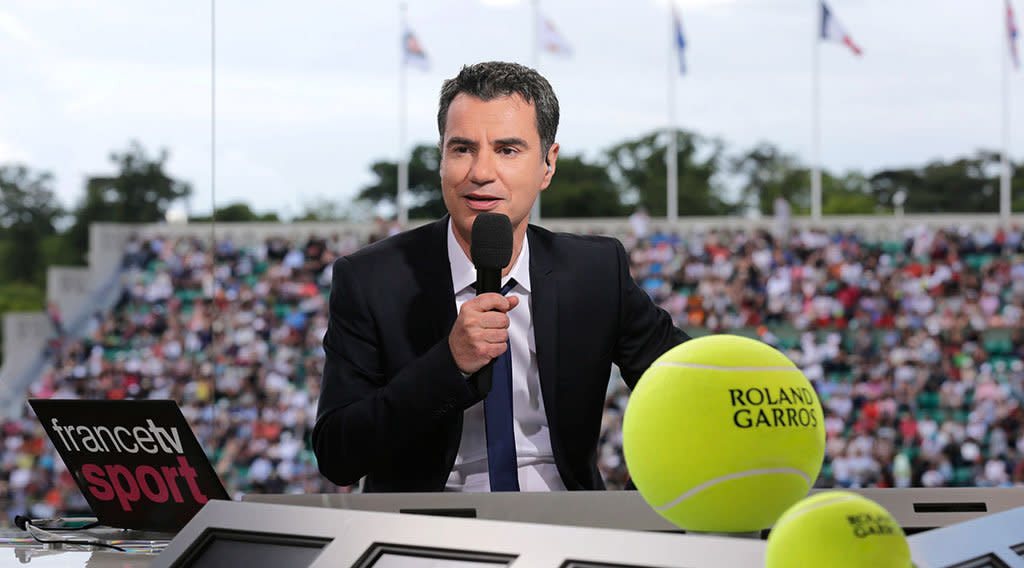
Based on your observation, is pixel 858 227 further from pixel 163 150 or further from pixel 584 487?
pixel 584 487

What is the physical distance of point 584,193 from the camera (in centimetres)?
1914

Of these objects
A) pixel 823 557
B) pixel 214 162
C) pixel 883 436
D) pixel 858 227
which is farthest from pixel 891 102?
pixel 823 557

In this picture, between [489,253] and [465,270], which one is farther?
[465,270]

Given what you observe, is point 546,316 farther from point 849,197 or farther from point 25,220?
point 849,197

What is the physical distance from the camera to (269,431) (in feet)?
39.5

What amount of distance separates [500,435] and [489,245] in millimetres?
323

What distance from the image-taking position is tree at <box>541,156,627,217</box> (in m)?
18.8

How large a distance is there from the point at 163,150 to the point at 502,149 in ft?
51.4

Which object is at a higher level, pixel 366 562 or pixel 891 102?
pixel 891 102

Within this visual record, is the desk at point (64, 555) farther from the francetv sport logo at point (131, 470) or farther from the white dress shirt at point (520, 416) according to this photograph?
the white dress shirt at point (520, 416)

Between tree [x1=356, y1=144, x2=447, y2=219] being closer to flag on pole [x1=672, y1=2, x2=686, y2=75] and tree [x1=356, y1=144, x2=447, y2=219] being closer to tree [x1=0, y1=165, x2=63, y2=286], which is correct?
flag on pole [x1=672, y1=2, x2=686, y2=75]

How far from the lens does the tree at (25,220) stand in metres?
14.6

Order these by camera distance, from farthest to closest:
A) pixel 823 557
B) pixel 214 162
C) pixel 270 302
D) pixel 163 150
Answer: pixel 163 150, pixel 270 302, pixel 214 162, pixel 823 557

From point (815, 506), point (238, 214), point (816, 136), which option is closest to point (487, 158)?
point (815, 506)
